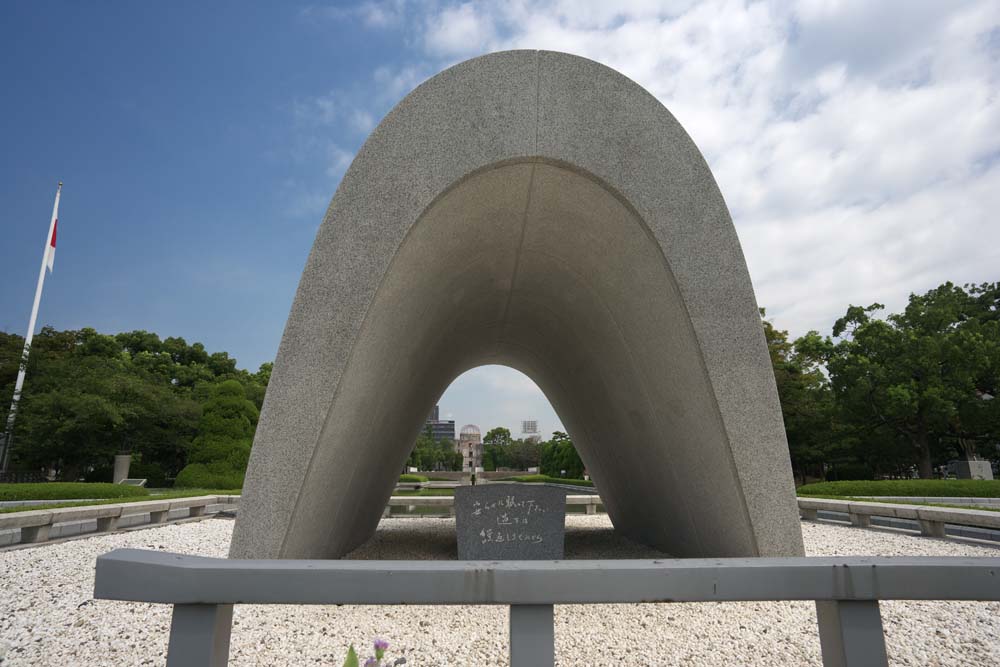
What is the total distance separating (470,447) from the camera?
115 metres

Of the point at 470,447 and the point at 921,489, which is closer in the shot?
the point at 921,489

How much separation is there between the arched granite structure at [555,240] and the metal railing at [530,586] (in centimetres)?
295

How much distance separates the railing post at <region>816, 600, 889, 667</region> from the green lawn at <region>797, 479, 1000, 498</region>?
1726cm

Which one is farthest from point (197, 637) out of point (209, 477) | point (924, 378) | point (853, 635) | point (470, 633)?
point (924, 378)

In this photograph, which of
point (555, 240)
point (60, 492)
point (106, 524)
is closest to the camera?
point (555, 240)

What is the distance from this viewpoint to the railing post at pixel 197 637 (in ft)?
5.62

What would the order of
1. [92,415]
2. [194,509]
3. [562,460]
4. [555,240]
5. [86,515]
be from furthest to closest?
[562,460] < [92,415] < [194,509] < [86,515] < [555,240]

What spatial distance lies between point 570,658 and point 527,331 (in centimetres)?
623

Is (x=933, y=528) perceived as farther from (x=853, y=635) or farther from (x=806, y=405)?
(x=806, y=405)

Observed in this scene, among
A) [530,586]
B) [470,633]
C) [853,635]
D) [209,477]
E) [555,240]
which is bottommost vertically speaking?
[470,633]

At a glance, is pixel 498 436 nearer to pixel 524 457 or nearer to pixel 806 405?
pixel 524 457

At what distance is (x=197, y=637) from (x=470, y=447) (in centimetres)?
11515

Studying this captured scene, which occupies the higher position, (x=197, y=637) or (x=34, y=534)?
(x=197, y=637)

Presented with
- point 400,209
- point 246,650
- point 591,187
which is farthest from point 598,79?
point 246,650
